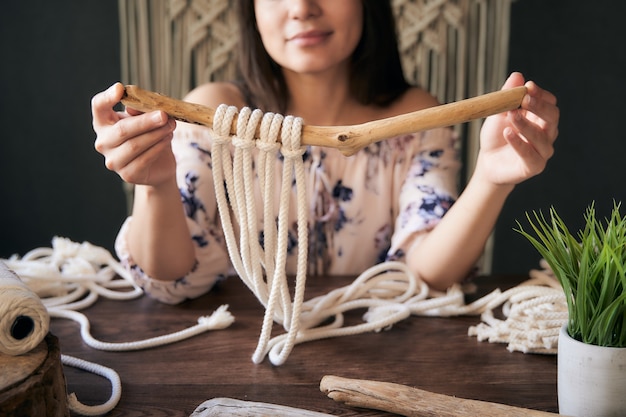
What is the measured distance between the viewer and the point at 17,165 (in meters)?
2.12

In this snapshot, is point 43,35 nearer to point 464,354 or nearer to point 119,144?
point 119,144

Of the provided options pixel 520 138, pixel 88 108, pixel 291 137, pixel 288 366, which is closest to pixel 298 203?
pixel 291 137

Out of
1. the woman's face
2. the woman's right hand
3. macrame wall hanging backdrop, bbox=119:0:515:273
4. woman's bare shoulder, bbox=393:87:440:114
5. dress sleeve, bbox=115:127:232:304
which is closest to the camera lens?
the woman's right hand

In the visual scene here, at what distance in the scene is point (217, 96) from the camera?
4.43 ft

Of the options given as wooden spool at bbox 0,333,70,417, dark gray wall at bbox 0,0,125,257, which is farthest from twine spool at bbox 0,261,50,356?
dark gray wall at bbox 0,0,125,257

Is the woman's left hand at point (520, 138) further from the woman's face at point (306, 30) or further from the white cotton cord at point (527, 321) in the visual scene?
the woman's face at point (306, 30)

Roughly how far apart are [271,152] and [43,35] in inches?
60.2

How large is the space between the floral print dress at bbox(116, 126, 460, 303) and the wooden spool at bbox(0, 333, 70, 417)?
586 mm

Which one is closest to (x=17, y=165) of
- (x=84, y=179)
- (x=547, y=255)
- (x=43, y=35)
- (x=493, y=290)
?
(x=84, y=179)

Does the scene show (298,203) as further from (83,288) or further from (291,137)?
(83,288)

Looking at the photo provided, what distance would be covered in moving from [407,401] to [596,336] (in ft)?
0.63

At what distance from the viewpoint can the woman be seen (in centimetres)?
86

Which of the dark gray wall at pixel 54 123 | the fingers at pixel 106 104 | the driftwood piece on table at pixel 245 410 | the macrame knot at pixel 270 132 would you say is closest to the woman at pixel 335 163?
the fingers at pixel 106 104

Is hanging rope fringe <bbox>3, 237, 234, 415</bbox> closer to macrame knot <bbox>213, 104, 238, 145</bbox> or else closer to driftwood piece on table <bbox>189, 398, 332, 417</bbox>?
driftwood piece on table <bbox>189, 398, 332, 417</bbox>
